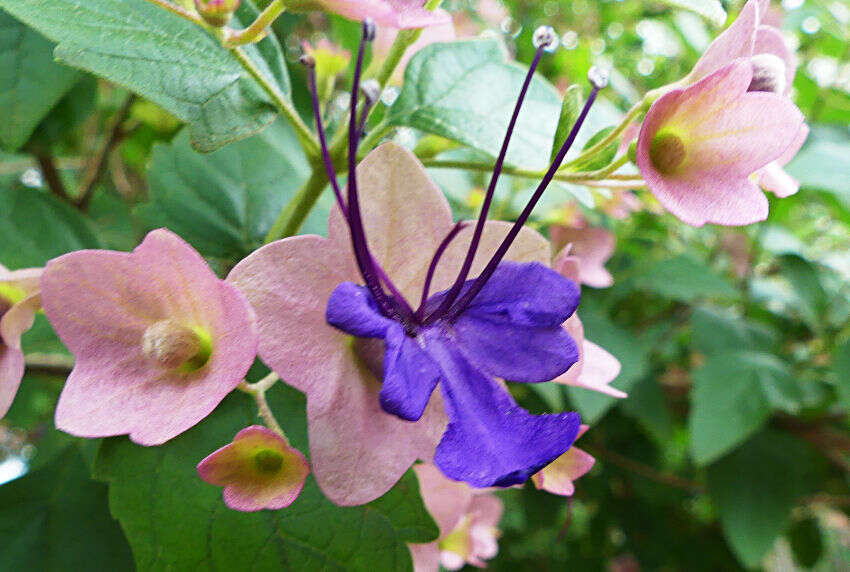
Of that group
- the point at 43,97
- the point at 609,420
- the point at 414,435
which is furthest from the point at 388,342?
the point at 609,420

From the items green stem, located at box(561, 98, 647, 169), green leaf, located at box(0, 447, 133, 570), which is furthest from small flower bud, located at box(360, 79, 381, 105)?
green leaf, located at box(0, 447, 133, 570)

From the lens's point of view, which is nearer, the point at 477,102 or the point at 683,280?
the point at 477,102

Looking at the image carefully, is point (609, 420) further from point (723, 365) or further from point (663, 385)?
point (723, 365)

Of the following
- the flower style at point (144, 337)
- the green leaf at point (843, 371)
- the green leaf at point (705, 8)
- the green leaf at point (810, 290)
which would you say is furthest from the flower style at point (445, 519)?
the green leaf at point (810, 290)

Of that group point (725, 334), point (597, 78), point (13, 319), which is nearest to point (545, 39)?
point (597, 78)

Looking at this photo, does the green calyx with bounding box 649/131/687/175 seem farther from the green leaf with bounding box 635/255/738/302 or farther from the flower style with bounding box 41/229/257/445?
the green leaf with bounding box 635/255/738/302

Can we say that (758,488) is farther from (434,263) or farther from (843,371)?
(434,263)

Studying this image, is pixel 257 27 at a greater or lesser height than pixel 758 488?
greater

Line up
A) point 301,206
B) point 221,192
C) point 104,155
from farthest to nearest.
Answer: point 104,155
point 221,192
point 301,206
